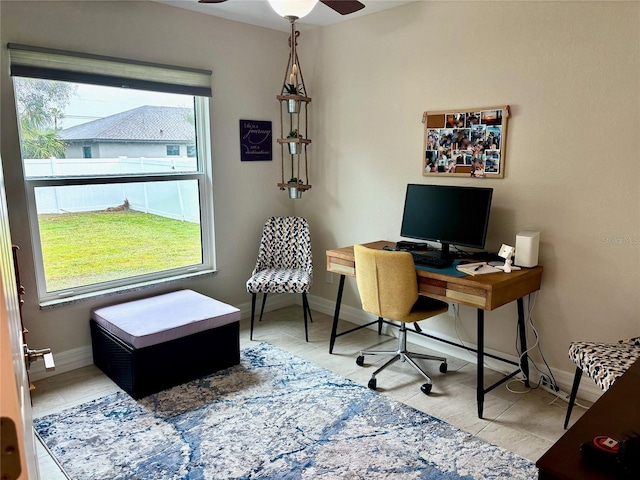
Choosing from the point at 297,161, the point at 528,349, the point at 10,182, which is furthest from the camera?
the point at 297,161

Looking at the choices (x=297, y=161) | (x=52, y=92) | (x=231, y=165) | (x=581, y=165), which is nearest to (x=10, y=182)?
(x=52, y=92)

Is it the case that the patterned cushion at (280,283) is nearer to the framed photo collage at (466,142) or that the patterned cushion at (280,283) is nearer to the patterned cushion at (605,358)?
the framed photo collage at (466,142)

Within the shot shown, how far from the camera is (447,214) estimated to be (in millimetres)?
2969

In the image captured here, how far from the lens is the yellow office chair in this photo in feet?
8.81

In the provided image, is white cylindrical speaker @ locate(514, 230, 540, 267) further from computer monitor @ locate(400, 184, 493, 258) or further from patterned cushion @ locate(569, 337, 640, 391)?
patterned cushion @ locate(569, 337, 640, 391)

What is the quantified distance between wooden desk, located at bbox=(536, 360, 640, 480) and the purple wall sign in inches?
124

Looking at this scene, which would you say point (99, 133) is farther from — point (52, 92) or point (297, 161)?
point (297, 161)

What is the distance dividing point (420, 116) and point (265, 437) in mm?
2352

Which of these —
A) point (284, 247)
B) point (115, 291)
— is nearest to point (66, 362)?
point (115, 291)

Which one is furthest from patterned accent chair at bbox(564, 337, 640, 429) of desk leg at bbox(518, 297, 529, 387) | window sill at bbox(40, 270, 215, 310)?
window sill at bbox(40, 270, 215, 310)

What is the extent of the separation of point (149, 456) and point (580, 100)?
2.94 metres

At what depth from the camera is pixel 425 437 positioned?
2365 mm

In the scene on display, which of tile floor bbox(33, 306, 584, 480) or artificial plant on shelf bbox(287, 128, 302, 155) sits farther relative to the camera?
artificial plant on shelf bbox(287, 128, 302, 155)

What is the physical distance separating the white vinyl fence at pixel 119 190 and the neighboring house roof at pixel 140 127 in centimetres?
15
